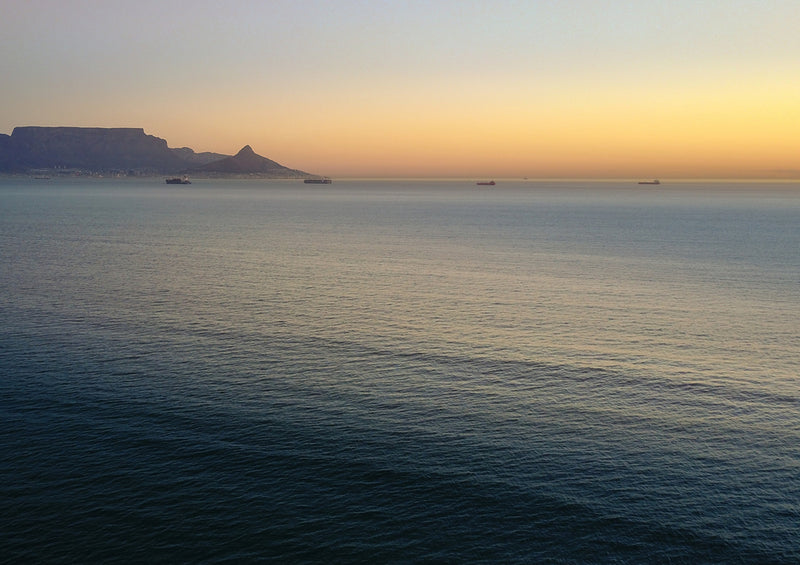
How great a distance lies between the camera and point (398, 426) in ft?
173

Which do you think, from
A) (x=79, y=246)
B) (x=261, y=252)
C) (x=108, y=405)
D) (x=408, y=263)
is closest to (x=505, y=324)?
(x=108, y=405)

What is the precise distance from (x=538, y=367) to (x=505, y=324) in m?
17.7

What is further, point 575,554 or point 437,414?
point 437,414

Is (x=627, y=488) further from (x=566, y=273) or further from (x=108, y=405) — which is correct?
(x=566, y=273)

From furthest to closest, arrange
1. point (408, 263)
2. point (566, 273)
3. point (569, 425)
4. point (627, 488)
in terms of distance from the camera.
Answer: point (408, 263) → point (566, 273) → point (569, 425) → point (627, 488)

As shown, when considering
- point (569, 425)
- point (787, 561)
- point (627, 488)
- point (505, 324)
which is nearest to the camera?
point (787, 561)

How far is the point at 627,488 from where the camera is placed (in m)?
44.0

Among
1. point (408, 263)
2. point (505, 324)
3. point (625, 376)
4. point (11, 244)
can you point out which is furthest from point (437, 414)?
point (11, 244)

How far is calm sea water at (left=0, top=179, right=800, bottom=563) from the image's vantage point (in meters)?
38.9

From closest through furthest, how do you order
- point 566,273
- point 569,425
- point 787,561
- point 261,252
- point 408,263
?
1. point 787,561
2. point 569,425
3. point 566,273
4. point 408,263
5. point 261,252

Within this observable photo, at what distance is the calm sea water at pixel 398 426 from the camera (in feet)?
128

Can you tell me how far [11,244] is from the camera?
165m

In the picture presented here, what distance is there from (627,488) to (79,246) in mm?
155656

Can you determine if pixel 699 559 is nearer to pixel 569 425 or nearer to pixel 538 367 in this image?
pixel 569 425
